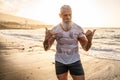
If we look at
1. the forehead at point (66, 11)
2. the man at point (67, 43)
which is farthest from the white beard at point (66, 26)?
the forehead at point (66, 11)

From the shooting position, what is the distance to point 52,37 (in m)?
3.05

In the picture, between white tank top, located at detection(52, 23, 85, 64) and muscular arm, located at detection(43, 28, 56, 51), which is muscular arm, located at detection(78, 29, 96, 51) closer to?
white tank top, located at detection(52, 23, 85, 64)

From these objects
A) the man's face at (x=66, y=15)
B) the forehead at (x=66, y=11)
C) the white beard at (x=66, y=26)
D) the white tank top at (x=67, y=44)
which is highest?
the forehead at (x=66, y=11)

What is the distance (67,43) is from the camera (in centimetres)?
301

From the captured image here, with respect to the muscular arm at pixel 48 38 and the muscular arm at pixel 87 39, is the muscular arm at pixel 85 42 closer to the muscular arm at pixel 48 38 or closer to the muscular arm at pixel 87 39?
the muscular arm at pixel 87 39

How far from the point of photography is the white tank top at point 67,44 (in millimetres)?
2998

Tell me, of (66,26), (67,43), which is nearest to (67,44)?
(67,43)

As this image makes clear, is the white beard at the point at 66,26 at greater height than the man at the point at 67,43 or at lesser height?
greater

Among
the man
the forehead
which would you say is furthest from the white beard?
the forehead

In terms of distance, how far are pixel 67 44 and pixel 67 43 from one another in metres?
0.01

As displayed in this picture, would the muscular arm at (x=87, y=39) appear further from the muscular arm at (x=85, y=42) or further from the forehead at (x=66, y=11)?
the forehead at (x=66, y=11)

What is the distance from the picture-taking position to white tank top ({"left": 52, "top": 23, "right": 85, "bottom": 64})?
3.00 metres

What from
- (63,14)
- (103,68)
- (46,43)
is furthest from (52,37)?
(103,68)

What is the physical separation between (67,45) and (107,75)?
2.80m
